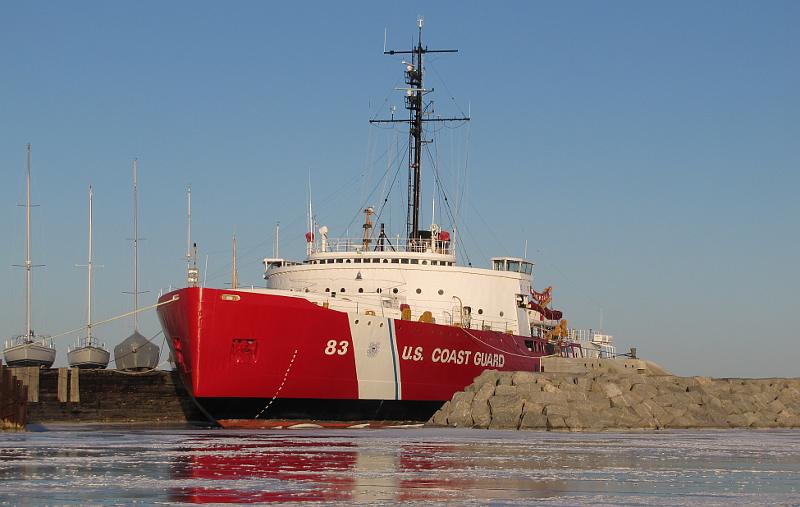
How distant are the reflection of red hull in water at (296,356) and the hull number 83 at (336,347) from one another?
3 cm

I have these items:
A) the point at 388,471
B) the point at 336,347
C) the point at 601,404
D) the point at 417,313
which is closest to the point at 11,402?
the point at 336,347

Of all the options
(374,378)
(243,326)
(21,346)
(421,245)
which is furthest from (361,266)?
(21,346)

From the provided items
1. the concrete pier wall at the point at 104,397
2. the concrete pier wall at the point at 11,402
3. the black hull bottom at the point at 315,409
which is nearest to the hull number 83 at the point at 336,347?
the black hull bottom at the point at 315,409

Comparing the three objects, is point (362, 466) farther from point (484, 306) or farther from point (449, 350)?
point (484, 306)

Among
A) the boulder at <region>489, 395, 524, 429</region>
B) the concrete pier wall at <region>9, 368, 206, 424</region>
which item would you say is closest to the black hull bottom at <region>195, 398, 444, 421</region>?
the boulder at <region>489, 395, 524, 429</region>

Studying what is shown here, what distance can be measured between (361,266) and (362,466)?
20.7 metres

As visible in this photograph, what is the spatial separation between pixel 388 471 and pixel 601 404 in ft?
62.0

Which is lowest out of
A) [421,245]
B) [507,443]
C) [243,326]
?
[507,443]

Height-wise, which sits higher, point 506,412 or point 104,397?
point 104,397

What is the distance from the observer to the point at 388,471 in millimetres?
16547

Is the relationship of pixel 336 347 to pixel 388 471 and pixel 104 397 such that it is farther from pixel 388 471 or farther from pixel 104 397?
pixel 388 471

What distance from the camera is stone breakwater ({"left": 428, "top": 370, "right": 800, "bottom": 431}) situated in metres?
32.7

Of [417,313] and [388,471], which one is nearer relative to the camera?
[388,471]

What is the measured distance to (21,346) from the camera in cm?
3759
